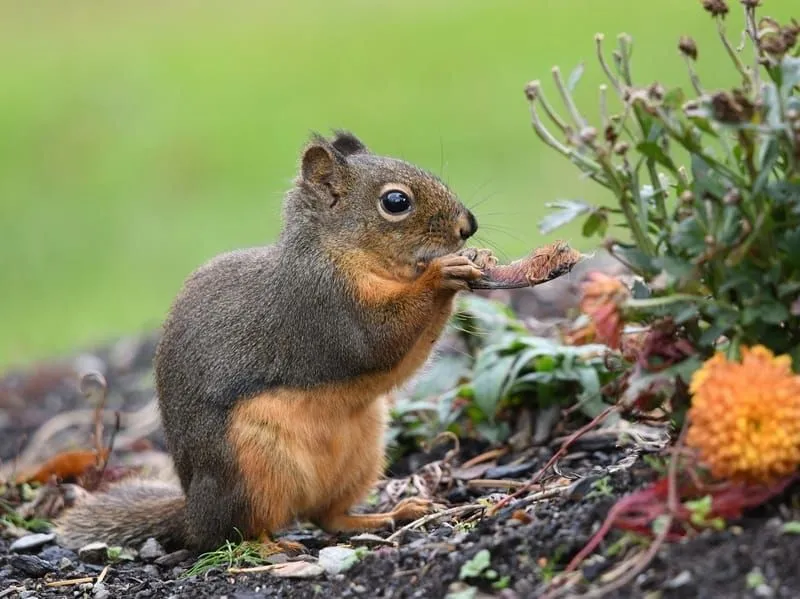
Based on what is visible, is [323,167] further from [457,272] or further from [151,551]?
[151,551]

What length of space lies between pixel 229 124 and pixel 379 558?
13.3 m

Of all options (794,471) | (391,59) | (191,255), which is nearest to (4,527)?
(794,471)

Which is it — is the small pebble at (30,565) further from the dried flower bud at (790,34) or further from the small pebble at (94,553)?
the dried flower bud at (790,34)

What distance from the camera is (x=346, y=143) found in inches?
225

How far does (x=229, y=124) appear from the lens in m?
16.9

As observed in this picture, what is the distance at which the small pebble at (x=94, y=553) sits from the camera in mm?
5258

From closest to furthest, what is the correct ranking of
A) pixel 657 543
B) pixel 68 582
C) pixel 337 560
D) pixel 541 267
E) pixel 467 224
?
pixel 657 543 < pixel 337 560 < pixel 541 267 < pixel 68 582 < pixel 467 224

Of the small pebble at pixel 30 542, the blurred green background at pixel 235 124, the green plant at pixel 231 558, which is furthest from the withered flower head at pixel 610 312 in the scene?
the blurred green background at pixel 235 124

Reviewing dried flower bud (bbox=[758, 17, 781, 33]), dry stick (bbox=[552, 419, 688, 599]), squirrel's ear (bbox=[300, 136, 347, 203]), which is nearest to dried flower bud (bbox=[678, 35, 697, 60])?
dried flower bud (bbox=[758, 17, 781, 33])

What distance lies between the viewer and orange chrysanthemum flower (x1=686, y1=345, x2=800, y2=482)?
3197mm

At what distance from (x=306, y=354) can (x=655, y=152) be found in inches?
71.7

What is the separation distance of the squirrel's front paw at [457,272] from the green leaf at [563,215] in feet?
3.81

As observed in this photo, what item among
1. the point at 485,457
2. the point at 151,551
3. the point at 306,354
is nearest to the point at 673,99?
the point at 306,354

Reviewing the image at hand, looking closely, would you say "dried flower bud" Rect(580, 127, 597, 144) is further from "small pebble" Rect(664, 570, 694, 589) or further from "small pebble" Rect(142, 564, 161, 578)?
"small pebble" Rect(142, 564, 161, 578)
